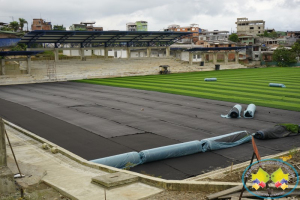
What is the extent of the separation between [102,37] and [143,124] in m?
53.0

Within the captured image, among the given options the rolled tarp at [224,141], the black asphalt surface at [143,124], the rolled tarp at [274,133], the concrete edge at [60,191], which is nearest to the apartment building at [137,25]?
the black asphalt surface at [143,124]

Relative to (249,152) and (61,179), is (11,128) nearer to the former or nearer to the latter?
→ (61,179)

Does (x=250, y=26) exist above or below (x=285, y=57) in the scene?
above

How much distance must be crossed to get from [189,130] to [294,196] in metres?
11.3

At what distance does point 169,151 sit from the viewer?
15203 mm

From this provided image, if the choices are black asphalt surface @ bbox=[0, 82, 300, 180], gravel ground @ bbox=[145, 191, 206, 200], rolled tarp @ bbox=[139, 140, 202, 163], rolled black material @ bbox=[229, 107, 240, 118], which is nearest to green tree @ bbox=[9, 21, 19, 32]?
black asphalt surface @ bbox=[0, 82, 300, 180]

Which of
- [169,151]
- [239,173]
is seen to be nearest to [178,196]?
[239,173]

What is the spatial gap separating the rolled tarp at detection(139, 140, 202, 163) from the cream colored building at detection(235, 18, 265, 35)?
153m

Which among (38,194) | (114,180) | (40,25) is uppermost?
(40,25)

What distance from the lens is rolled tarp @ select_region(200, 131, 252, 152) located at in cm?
1634

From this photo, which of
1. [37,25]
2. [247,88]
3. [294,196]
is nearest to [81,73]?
[247,88]

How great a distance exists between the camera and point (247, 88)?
39.4 m

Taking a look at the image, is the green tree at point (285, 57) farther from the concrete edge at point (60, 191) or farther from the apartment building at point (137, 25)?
the concrete edge at point (60, 191)

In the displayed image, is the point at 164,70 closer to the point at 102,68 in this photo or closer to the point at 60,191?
the point at 102,68
